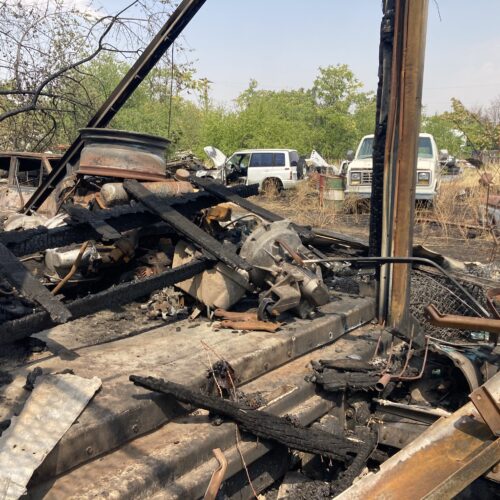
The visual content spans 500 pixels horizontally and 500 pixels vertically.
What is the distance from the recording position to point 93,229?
3.70 m

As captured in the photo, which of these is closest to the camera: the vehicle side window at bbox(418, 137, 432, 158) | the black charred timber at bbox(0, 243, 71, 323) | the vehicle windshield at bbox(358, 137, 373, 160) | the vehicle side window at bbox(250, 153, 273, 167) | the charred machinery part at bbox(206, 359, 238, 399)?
the black charred timber at bbox(0, 243, 71, 323)

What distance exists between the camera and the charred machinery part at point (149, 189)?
14.8ft

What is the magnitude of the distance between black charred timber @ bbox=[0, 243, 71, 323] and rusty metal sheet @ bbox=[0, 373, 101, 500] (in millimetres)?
309

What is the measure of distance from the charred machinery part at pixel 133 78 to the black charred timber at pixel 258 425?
139 inches

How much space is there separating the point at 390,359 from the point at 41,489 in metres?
2.29

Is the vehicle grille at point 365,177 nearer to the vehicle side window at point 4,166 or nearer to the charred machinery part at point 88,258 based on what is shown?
the vehicle side window at point 4,166

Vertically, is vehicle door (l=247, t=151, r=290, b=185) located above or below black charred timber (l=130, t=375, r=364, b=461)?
above

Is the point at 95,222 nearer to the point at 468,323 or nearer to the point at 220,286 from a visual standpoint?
the point at 220,286

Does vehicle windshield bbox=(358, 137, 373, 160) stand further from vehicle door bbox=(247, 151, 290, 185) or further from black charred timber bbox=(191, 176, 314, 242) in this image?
black charred timber bbox=(191, 176, 314, 242)

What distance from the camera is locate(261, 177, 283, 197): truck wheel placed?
19.8m

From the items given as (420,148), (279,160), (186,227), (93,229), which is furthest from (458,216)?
(279,160)

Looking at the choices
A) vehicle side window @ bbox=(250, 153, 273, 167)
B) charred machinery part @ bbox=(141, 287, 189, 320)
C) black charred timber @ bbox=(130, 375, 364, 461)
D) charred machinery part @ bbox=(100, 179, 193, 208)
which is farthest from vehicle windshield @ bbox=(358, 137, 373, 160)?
black charred timber @ bbox=(130, 375, 364, 461)

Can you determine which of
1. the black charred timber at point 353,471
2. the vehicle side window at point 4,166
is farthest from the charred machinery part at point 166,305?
the vehicle side window at point 4,166

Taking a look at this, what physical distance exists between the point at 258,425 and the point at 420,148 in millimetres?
13093
